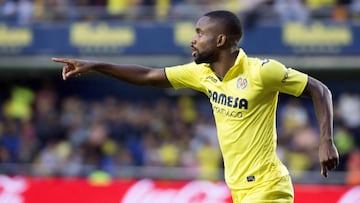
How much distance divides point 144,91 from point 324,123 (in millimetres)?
12627

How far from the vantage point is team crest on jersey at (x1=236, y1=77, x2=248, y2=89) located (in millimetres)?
6254

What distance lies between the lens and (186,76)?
263 inches

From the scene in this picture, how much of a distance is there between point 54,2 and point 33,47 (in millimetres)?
977

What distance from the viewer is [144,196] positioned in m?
11.3

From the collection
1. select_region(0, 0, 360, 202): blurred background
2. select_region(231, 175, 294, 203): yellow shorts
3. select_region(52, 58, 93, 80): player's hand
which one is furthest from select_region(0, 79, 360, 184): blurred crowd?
select_region(52, 58, 93, 80): player's hand

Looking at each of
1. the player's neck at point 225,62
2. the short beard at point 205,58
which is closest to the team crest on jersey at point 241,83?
the player's neck at point 225,62

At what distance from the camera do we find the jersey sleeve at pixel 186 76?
661 centimetres

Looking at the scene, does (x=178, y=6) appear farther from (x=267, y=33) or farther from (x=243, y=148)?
(x=243, y=148)

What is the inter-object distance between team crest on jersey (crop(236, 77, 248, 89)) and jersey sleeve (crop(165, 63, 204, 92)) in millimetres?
367

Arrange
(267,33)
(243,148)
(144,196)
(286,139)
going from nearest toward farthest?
(243,148) → (144,196) → (286,139) → (267,33)

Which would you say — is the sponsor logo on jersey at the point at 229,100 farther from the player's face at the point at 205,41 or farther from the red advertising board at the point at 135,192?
the red advertising board at the point at 135,192

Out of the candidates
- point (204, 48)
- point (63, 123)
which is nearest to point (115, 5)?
point (63, 123)

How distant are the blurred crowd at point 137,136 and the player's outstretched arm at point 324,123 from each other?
22.8 ft

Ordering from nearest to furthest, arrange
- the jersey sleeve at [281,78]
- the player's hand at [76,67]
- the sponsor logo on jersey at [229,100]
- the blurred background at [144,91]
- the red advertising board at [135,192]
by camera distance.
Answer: the jersey sleeve at [281,78], the sponsor logo on jersey at [229,100], the player's hand at [76,67], the red advertising board at [135,192], the blurred background at [144,91]
